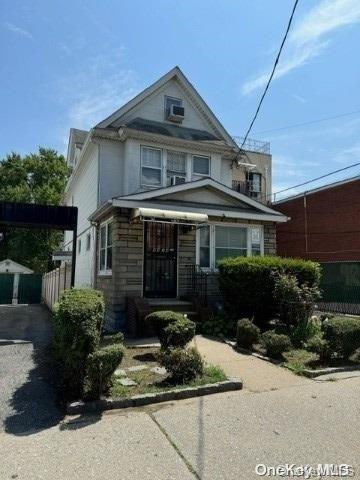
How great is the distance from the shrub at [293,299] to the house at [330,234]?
25.8 ft

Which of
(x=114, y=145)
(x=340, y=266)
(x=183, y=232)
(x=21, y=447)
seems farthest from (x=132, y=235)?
(x=340, y=266)

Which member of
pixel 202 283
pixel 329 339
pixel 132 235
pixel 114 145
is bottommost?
pixel 329 339

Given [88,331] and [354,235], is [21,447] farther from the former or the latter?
[354,235]

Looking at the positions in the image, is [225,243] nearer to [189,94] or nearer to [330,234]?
[189,94]

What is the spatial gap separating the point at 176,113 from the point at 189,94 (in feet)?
4.51

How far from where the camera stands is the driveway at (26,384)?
4.70m

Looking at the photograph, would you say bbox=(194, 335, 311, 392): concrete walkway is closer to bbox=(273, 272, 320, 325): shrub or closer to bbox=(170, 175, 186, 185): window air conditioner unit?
bbox=(273, 272, 320, 325): shrub

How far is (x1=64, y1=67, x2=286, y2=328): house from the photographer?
1099 cm

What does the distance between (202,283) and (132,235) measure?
260 centimetres

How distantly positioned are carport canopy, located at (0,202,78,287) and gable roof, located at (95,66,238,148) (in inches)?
148

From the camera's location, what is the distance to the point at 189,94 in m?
16.5

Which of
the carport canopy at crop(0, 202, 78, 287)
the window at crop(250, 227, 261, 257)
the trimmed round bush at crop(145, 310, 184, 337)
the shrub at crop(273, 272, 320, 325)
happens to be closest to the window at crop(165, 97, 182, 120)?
the carport canopy at crop(0, 202, 78, 287)

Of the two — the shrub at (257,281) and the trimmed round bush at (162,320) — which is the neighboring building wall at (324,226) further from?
the trimmed round bush at (162,320)

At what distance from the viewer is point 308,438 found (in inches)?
161
